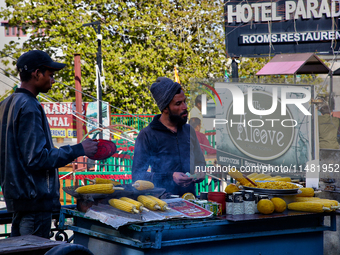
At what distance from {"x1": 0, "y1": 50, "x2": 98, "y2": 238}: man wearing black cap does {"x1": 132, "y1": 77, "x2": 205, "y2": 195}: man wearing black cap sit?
90 centimetres

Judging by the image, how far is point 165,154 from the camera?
4.05 m

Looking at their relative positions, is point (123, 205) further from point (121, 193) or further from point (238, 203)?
point (238, 203)

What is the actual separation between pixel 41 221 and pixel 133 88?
16.3 metres

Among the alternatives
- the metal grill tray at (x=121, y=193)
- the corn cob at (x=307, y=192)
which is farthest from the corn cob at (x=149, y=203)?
the corn cob at (x=307, y=192)

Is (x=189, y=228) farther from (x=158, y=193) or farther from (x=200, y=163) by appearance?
(x=200, y=163)

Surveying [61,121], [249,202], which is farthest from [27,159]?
[61,121]

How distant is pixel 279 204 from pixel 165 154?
120cm

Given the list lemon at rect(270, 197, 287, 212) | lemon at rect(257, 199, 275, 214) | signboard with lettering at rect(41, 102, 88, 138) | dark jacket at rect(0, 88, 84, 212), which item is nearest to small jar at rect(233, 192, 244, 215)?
lemon at rect(257, 199, 275, 214)

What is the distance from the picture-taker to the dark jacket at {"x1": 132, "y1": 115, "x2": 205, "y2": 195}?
13.0 ft

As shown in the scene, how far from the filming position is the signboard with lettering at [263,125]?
361 cm

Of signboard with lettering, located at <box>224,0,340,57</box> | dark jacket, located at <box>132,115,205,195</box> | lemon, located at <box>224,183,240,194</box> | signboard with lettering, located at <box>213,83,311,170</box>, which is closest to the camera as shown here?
lemon, located at <box>224,183,240,194</box>

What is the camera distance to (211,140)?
383 cm

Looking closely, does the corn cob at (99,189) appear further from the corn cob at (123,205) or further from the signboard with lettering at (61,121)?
the signboard with lettering at (61,121)

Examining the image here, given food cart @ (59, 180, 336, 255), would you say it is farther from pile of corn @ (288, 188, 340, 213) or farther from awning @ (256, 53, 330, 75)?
awning @ (256, 53, 330, 75)
